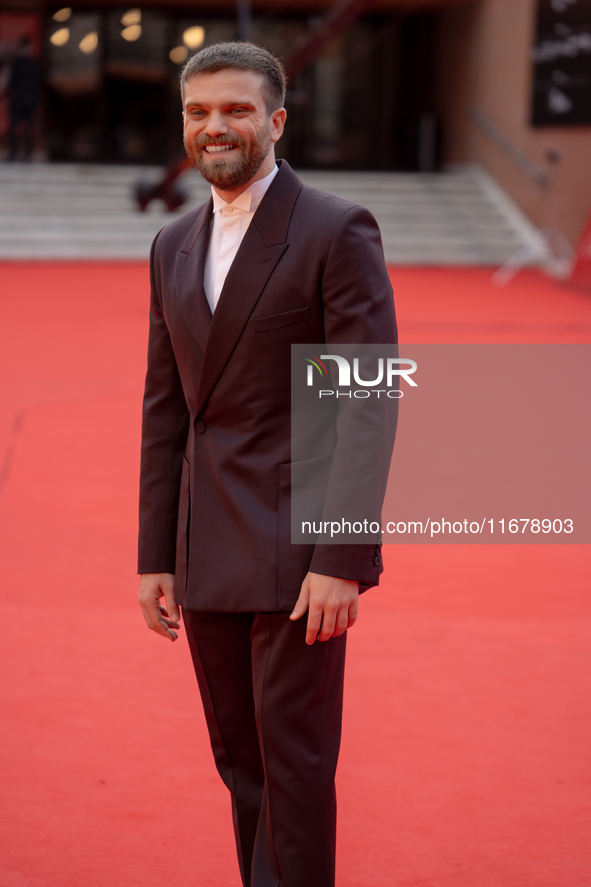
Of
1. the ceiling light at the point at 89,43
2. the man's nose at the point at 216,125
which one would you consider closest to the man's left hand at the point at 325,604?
the man's nose at the point at 216,125

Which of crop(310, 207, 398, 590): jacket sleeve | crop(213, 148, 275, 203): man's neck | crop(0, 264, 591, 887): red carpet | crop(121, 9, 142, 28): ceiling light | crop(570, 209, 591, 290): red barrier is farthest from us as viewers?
crop(121, 9, 142, 28): ceiling light

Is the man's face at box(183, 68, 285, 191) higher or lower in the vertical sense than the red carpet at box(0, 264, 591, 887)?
higher

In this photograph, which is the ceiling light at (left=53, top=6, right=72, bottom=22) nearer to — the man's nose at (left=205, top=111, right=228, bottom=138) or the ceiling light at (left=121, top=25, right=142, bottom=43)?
the ceiling light at (left=121, top=25, right=142, bottom=43)

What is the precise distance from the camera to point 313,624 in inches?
65.5

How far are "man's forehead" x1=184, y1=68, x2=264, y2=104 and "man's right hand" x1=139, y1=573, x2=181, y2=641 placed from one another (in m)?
0.92

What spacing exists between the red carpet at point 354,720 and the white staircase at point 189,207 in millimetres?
11059

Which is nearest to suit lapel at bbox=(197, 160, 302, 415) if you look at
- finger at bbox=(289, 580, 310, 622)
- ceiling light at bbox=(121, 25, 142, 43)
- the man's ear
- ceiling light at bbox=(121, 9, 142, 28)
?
the man's ear

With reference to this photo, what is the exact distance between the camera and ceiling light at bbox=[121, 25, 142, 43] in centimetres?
2106

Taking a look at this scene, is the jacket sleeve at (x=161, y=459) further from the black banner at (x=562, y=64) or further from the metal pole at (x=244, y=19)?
the metal pole at (x=244, y=19)

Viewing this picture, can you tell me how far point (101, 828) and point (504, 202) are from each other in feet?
57.0

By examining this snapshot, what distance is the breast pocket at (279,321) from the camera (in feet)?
5.58

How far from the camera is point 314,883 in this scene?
5.97 ft

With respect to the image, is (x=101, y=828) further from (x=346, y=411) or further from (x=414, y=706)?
(x=346, y=411)

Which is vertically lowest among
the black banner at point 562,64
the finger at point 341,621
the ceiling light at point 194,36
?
the finger at point 341,621
